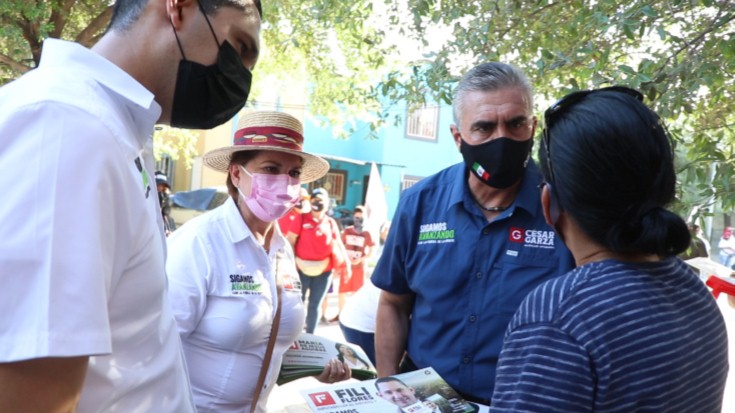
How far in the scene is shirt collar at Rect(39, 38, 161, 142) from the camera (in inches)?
45.8

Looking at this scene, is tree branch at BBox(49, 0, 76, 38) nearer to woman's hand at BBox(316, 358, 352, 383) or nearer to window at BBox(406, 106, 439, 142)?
woman's hand at BBox(316, 358, 352, 383)

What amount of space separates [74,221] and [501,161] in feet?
5.54

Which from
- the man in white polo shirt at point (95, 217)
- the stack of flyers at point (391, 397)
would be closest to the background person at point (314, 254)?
the stack of flyers at point (391, 397)

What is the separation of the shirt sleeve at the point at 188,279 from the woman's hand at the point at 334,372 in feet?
2.08

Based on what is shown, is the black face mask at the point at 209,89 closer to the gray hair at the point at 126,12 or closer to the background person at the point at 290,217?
the gray hair at the point at 126,12

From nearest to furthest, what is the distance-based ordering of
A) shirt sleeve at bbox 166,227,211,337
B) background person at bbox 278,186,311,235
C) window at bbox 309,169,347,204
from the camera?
shirt sleeve at bbox 166,227,211,337 < background person at bbox 278,186,311,235 < window at bbox 309,169,347,204

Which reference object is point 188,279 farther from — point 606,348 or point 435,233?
point 606,348

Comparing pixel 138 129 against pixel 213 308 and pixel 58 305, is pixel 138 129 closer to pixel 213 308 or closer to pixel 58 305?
A: pixel 58 305

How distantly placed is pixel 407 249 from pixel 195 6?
1351 mm

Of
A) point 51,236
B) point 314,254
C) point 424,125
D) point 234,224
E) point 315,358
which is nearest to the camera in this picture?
point 51,236

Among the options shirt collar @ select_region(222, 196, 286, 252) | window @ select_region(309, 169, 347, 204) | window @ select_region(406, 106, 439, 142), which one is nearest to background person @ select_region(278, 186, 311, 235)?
shirt collar @ select_region(222, 196, 286, 252)

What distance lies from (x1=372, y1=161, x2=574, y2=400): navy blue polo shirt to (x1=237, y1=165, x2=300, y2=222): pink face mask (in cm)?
58

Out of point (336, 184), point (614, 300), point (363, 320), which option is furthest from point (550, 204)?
point (336, 184)

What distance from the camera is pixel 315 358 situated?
9.03 feet
